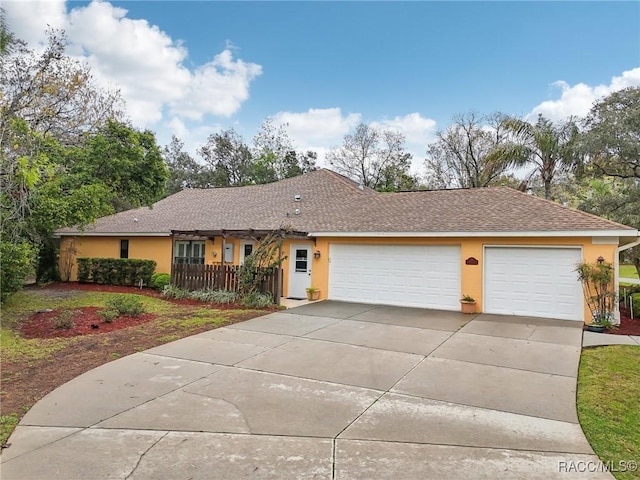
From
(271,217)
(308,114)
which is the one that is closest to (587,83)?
(271,217)

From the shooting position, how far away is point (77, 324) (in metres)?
8.63

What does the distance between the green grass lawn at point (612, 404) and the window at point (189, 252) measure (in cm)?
1347

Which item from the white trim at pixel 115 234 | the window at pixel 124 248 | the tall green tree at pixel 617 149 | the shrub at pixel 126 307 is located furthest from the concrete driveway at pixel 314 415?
the window at pixel 124 248

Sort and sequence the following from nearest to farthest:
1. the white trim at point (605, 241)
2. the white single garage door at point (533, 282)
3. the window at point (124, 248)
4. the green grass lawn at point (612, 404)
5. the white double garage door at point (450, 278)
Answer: the green grass lawn at point (612, 404) → the white trim at point (605, 241) → the white single garage door at point (533, 282) → the white double garage door at point (450, 278) → the window at point (124, 248)

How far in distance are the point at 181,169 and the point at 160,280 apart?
86.8 feet

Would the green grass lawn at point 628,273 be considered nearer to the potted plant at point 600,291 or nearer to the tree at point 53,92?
the potted plant at point 600,291

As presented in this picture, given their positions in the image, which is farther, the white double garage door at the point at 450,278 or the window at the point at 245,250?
the window at the point at 245,250

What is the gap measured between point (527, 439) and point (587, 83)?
18557 mm

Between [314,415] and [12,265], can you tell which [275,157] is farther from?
[314,415]

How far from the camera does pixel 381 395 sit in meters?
4.82

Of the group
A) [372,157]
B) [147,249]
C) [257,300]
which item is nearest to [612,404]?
[257,300]

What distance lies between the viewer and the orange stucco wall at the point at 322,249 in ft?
33.9

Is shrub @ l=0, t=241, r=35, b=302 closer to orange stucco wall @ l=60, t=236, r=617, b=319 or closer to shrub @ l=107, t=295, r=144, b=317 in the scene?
shrub @ l=107, t=295, r=144, b=317

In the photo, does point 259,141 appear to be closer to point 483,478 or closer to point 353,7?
point 353,7
